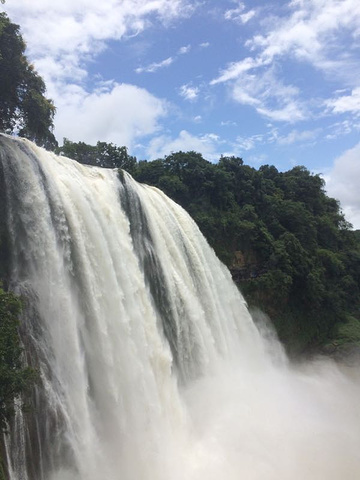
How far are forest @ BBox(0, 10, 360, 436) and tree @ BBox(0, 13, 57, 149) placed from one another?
0.13ft

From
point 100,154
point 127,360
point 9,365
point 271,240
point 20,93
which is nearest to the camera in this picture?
point 9,365

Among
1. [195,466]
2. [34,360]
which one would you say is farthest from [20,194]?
[195,466]

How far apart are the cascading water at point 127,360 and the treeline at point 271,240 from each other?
772cm

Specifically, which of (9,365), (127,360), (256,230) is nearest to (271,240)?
(256,230)

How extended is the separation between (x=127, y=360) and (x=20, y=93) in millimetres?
12096

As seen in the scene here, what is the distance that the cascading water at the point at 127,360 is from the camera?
906cm

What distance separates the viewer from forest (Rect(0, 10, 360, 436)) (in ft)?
58.1

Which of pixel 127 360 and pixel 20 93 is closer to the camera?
pixel 127 360

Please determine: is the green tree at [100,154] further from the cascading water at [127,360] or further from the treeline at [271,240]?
the cascading water at [127,360]

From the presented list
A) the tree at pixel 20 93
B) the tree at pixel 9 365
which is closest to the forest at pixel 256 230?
the tree at pixel 20 93

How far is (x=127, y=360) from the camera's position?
1088cm

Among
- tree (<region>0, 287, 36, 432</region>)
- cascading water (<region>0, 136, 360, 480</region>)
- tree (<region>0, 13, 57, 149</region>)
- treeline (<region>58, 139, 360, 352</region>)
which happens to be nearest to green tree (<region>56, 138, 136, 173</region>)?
treeline (<region>58, 139, 360, 352</region>)

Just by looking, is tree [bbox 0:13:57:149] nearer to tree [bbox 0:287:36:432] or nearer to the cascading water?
the cascading water

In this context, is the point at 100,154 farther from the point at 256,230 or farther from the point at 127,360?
the point at 127,360
